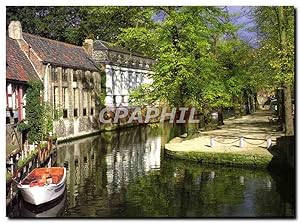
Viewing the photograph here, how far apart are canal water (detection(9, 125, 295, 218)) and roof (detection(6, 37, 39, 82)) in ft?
18.4

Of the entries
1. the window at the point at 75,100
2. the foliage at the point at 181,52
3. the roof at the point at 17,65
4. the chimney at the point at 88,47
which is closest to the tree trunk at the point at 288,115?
the foliage at the point at 181,52

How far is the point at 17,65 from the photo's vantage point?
30297 mm

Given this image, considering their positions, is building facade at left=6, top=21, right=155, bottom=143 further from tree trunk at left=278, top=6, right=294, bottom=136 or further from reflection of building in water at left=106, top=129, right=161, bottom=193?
tree trunk at left=278, top=6, right=294, bottom=136

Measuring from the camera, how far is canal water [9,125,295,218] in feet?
52.6

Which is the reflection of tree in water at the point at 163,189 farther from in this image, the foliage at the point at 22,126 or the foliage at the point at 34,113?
the foliage at the point at 22,126

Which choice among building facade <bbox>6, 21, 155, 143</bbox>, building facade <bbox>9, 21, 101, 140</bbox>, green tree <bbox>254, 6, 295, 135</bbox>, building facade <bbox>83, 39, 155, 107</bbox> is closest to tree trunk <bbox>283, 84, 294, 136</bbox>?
green tree <bbox>254, 6, 295, 135</bbox>

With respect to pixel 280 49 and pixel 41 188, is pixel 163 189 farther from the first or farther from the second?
pixel 280 49

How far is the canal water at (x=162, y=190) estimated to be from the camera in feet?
52.6

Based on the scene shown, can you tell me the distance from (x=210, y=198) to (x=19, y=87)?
14876 mm

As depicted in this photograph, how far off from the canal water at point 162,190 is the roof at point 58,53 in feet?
35.4

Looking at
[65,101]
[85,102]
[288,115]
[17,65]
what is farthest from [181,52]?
[85,102]

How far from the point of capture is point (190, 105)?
29438 mm
